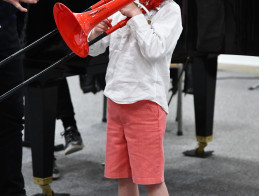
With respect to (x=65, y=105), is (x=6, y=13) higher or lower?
higher

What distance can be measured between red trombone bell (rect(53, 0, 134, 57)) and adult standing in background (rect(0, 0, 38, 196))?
0.40m

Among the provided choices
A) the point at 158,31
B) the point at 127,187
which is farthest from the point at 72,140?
the point at 158,31

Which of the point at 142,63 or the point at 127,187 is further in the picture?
the point at 127,187

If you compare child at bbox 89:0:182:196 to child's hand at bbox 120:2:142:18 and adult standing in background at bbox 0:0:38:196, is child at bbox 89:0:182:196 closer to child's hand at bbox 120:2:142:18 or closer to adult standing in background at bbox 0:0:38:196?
child's hand at bbox 120:2:142:18

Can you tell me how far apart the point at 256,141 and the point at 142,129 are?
165 cm

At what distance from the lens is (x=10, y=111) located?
184 cm

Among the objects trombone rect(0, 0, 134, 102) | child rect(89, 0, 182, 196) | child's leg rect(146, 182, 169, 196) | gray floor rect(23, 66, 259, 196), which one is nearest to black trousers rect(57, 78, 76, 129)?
gray floor rect(23, 66, 259, 196)

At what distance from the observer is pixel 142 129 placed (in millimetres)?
1620

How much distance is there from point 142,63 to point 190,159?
1.32 meters

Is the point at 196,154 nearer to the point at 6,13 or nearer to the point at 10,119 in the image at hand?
the point at 10,119

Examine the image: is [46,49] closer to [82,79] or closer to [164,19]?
[164,19]

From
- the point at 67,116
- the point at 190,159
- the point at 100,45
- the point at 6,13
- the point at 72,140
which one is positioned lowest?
the point at 190,159

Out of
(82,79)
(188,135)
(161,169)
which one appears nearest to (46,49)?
(161,169)

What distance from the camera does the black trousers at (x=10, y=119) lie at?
178 centimetres
